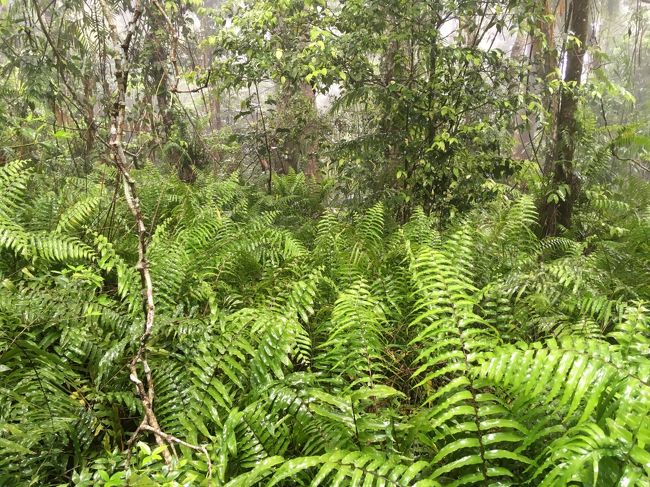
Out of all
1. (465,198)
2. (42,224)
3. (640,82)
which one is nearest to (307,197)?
(465,198)

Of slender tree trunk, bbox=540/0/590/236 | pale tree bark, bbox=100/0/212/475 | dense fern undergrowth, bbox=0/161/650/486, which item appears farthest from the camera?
slender tree trunk, bbox=540/0/590/236

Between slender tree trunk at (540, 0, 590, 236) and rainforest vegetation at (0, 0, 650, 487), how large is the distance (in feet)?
0.09

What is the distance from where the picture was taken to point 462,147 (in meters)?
4.36

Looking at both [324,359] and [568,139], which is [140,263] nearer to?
[324,359]

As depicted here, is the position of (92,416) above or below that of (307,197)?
below

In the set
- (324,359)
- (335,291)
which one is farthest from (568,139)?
(324,359)

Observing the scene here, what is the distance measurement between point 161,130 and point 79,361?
4989 mm

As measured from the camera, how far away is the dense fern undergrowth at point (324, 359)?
1.54 metres

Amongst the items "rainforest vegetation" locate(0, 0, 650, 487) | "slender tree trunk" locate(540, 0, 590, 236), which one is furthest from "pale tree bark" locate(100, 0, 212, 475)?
"slender tree trunk" locate(540, 0, 590, 236)

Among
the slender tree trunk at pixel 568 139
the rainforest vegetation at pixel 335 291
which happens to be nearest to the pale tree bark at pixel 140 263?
the rainforest vegetation at pixel 335 291

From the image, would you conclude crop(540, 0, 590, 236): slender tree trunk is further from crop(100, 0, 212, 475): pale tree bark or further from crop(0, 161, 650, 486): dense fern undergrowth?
crop(100, 0, 212, 475): pale tree bark

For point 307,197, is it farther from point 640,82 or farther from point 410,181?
point 640,82

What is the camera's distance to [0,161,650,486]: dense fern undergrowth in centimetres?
154

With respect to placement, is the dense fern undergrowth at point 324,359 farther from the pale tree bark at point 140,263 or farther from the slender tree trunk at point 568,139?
the slender tree trunk at point 568,139
